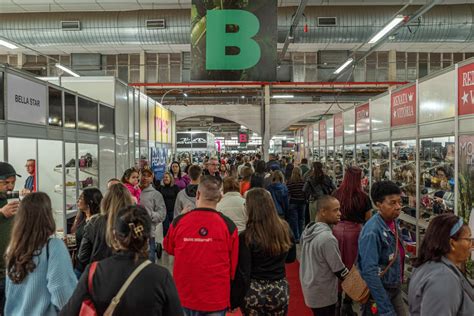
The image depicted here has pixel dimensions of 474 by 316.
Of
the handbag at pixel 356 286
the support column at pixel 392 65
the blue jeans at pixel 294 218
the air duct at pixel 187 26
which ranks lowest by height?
the blue jeans at pixel 294 218

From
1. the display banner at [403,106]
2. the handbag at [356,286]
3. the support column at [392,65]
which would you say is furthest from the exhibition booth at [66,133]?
the support column at [392,65]

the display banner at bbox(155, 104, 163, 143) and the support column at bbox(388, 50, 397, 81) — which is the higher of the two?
the support column at bbox(388, 50, 397, 81)

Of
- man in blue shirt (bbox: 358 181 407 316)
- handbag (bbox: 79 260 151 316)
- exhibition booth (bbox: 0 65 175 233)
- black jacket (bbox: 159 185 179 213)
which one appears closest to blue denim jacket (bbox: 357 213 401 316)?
man in blue shirt (bbox: 358 181 407 316)

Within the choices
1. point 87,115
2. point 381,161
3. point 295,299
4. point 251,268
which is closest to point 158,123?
point 87,115

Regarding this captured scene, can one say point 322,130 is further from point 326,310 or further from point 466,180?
point 326,310

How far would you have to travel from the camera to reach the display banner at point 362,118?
24.2 feet

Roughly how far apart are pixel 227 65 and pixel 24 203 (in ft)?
10.1

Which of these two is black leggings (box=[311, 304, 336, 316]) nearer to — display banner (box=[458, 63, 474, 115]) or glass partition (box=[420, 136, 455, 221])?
glass partition (box=[420, 136, 455, 221])

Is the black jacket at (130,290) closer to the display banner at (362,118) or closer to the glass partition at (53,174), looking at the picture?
the glass partition at (53,174)

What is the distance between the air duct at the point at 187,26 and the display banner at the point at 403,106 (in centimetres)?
370

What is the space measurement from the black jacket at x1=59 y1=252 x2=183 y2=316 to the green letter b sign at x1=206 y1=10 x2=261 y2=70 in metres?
3.45

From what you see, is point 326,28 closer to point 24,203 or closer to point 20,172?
point 20,172

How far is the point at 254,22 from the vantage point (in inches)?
186

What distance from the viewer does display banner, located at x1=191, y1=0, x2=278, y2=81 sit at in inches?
185
